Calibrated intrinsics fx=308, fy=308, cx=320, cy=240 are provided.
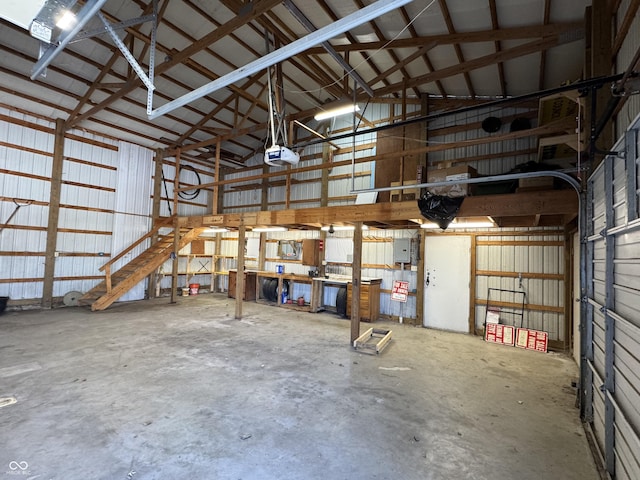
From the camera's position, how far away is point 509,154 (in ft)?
21.8

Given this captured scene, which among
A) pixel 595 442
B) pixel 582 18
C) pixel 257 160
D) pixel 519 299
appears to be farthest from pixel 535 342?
pixel 257 160

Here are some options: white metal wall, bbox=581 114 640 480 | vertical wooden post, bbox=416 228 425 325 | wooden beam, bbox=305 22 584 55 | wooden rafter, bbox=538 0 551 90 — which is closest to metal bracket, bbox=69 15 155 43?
wooden beam, bbox=305 22 584 55

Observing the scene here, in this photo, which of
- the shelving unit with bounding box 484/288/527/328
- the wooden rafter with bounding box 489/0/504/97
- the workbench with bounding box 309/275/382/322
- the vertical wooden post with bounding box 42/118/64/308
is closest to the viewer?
the wooden rafter with bounding box 489/0/504/97

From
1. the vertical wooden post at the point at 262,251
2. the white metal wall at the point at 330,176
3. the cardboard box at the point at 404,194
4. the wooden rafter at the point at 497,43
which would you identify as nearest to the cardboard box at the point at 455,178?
the cardboard box at the point at 404,194

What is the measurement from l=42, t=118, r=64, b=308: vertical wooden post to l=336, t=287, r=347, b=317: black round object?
25.4 ft

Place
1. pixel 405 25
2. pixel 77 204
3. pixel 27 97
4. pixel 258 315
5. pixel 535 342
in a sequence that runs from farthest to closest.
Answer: pixel 77 204, pixel 258 315, pixel 27 97, pixel 535 342, pixel 405 25

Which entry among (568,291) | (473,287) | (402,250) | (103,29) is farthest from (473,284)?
(103,29)

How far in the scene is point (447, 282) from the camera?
715cm

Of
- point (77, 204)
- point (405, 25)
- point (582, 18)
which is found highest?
point (405, 25)

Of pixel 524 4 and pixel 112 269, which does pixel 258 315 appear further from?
pixel 524 4

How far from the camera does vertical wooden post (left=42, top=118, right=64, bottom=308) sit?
8.24m

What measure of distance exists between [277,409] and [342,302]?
16.8ft

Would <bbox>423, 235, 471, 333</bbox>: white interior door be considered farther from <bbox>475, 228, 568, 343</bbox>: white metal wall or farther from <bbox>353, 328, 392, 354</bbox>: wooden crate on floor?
<bbox>353, 328, 392, 354</bbox>: wooden crate on floor

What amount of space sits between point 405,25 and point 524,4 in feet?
5.36
